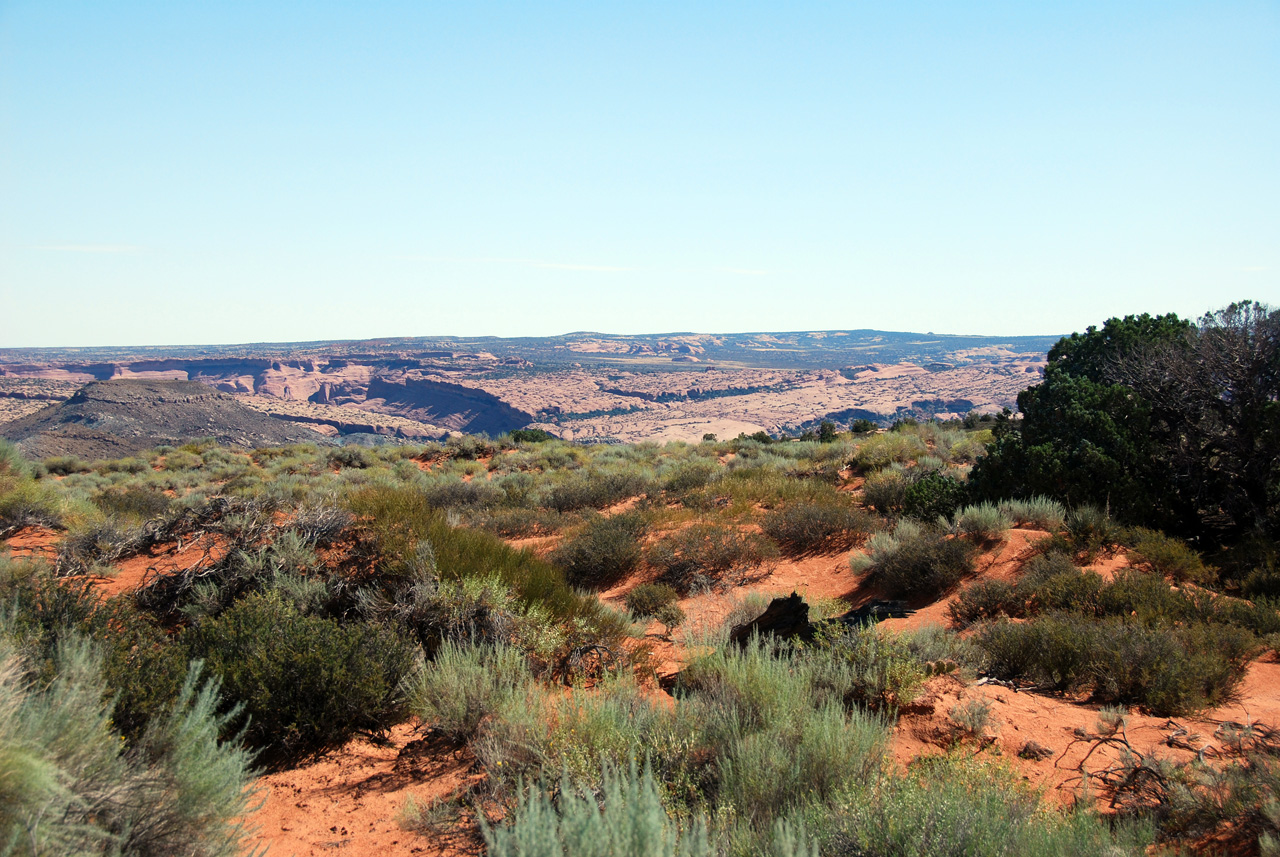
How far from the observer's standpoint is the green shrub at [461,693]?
3.77 m

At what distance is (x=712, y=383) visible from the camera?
100m

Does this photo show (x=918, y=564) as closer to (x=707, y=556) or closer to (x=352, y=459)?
(x=707, y=556)

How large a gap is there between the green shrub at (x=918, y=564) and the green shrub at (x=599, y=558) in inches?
131

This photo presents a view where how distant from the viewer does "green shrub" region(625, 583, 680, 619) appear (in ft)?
26.0

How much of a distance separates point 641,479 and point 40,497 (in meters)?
9.95

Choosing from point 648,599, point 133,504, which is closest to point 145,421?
point 133,504

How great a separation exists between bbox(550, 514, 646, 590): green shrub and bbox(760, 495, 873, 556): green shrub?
94.0 inches

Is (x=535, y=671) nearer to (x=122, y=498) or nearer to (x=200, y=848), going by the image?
(x=200, y=848)

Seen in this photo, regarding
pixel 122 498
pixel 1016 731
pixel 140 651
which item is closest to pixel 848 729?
pixel 1016 731

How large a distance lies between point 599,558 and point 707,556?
1.60 m

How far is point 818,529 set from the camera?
988 cm

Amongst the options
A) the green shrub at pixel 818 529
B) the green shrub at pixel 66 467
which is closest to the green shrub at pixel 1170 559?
the green shrub at pixel 818 529

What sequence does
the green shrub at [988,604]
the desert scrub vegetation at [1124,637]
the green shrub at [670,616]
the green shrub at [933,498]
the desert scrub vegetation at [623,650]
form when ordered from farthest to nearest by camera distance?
1. the green shrub at [933,498]
2. the green shrub at [670,616]
3. the green shrub at [988,604]
4. the desert scrub vegetation at [1124,637]
5. the desert scrub vegetation at [623,650]

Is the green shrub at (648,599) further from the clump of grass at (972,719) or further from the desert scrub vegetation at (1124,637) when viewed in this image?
the clump of grass at (972,719)
